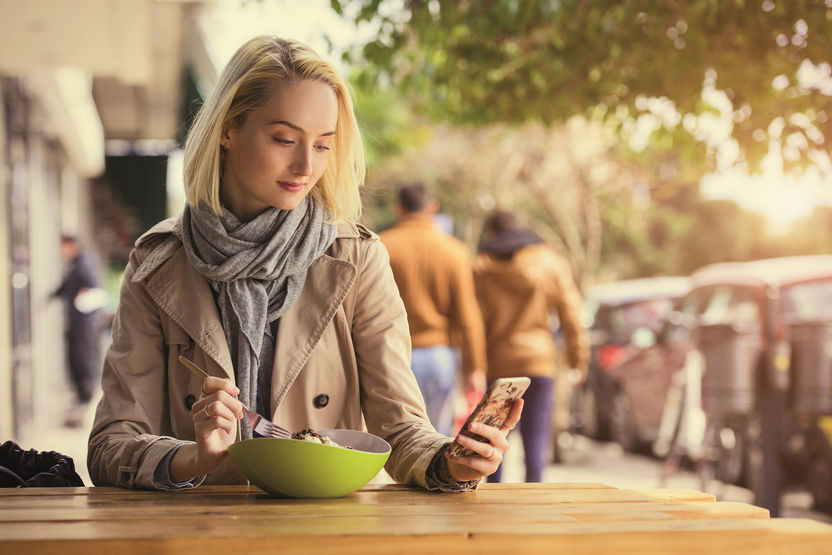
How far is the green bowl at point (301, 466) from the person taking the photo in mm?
2055

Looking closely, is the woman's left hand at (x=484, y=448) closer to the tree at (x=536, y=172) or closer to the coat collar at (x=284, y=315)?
the coat collar at (x=284, y=315)

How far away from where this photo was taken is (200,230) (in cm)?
249

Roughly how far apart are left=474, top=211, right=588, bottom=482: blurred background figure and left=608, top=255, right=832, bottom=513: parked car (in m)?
0.97

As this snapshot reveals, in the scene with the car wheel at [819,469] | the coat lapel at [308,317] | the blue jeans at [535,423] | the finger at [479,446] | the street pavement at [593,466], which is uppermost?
the coat lapel at [308,317]

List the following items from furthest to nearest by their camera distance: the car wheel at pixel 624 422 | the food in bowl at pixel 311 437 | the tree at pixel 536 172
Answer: the tree at pixel 536 172 → the car wheel at pixel 624 422 → the food in bowl at pixel 311 437

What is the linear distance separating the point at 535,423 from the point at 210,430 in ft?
15.5

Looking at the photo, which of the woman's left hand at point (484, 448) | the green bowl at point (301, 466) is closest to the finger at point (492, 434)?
the woman's left hand at point (484, 448)

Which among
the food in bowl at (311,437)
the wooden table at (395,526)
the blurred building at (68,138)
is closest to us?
the wooden table at (395,526)

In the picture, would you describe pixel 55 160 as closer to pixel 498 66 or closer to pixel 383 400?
pixel 498 66

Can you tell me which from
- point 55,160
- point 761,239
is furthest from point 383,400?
point 761,239

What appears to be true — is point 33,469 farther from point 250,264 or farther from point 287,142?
point 287,142

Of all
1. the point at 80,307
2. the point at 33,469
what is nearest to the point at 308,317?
the point at 33,469

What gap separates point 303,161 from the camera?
2.39 m

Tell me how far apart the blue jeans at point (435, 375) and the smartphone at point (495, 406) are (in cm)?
401
